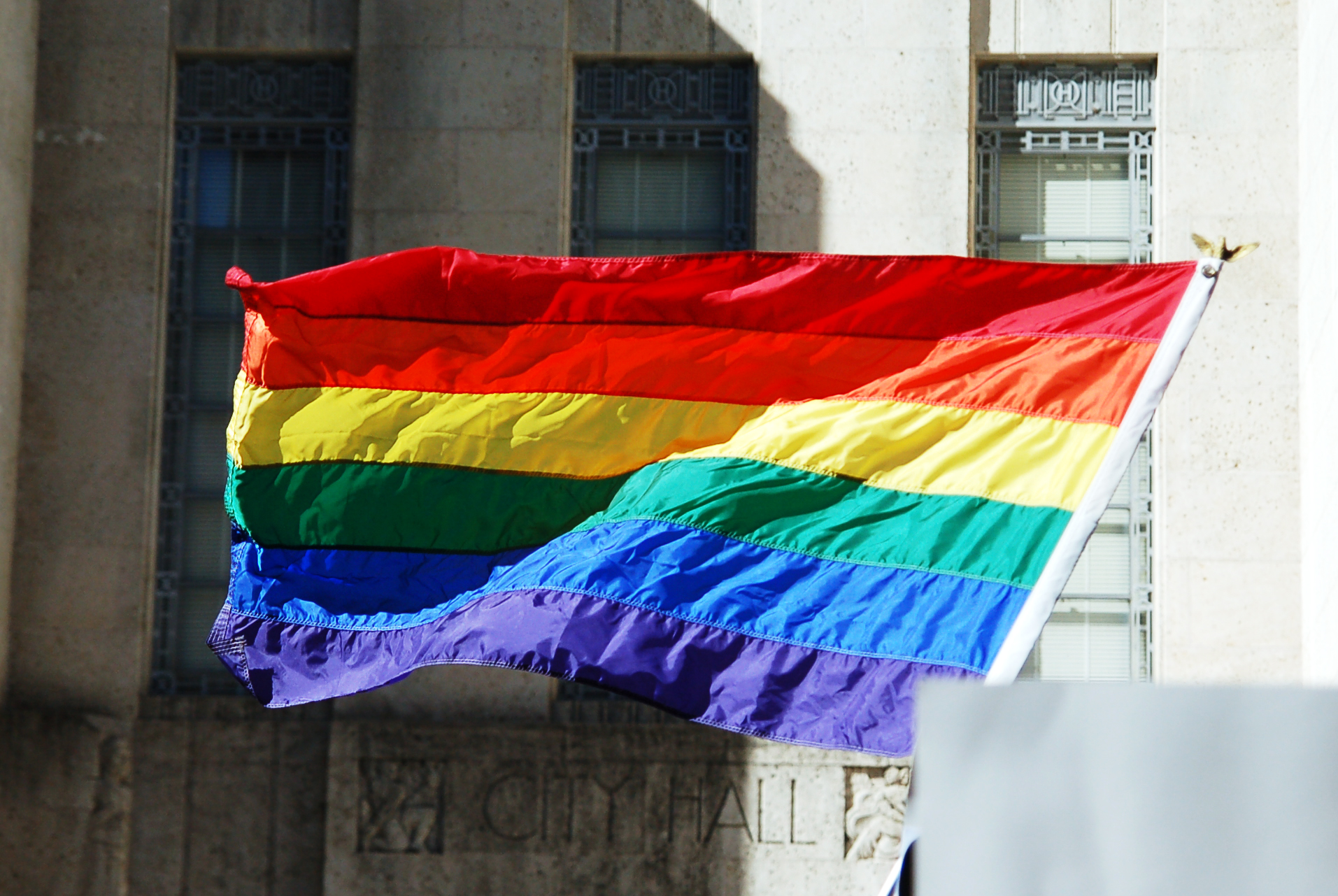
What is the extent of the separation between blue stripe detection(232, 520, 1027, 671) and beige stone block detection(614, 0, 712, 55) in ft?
17.8

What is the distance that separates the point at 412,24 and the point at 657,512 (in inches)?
235

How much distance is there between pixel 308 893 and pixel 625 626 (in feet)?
17.6

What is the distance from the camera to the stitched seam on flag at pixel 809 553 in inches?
208

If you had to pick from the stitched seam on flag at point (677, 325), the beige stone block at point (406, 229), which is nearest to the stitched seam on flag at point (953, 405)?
the stitched seam on flag at point (677, 325)

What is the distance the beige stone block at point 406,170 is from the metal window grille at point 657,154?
3.08 feet

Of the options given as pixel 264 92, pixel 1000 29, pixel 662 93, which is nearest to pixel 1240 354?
pixel 1000 29

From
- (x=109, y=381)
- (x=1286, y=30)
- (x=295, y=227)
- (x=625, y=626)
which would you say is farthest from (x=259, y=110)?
(x=1286, y=30)

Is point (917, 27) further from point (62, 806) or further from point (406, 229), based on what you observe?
point (62, 806)

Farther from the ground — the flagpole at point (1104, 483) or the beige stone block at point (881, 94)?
the beige stone block at point (881, 94)

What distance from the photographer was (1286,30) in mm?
9953

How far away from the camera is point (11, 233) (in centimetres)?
999

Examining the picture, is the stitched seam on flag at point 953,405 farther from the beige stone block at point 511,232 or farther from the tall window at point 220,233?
the tall window at point 220,233

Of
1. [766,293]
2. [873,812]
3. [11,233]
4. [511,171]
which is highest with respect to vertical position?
[511,171]

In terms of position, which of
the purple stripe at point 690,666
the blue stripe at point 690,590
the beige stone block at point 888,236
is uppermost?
the beige stone block at point 888,236
